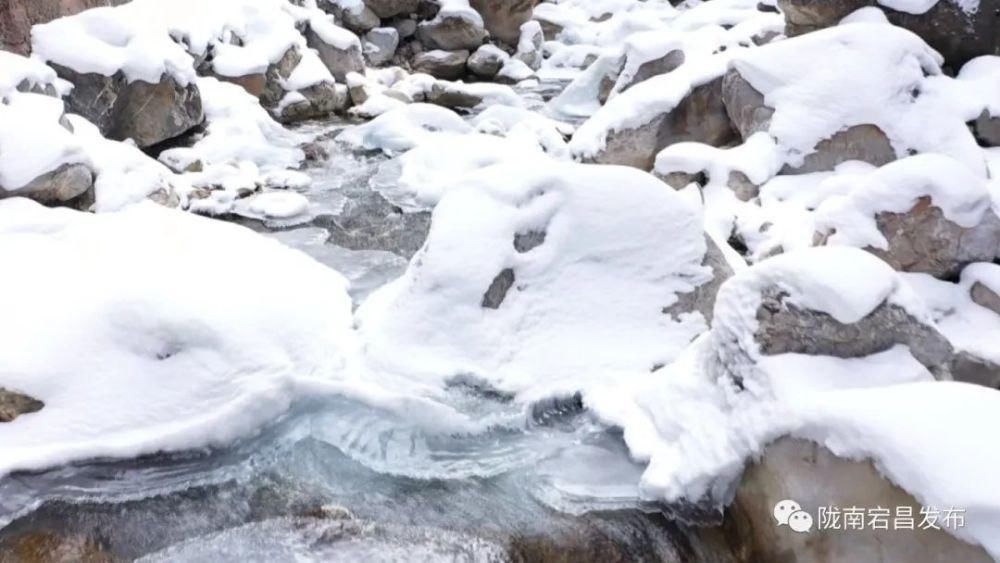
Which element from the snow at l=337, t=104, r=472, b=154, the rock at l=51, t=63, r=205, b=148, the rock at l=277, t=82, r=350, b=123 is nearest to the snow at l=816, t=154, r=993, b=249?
the snow at l=337, t=104, r=472, b=154

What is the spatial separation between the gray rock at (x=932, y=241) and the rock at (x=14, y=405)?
5492 mm

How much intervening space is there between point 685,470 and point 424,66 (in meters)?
15.0

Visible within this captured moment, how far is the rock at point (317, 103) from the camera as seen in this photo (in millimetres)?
12067

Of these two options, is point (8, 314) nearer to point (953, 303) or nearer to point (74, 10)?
point (953, 303)

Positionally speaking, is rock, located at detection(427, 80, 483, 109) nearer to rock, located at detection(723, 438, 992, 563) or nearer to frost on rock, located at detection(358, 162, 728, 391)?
frost on rock, located at detection(358, 162, 728, 391)

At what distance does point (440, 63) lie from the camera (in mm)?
16922

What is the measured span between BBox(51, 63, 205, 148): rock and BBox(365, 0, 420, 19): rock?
8.50 metres

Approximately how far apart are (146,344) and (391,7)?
48.8 ft

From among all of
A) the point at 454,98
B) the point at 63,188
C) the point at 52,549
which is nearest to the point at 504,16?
the point at 454,98

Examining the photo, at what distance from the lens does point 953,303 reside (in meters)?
5.14

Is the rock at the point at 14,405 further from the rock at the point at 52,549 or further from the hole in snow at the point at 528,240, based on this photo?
the hole in snow at the point at 528,240

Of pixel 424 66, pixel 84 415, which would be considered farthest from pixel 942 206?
pixel 424 66

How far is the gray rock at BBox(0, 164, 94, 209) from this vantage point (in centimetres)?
607

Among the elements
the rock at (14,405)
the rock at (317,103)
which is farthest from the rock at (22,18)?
the rock at (14,405)
